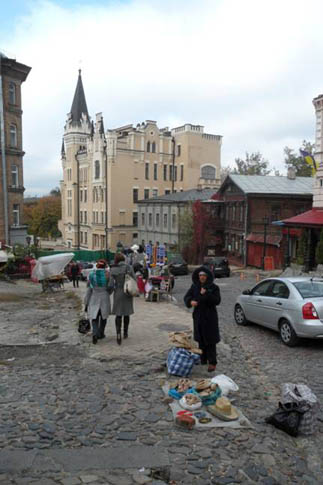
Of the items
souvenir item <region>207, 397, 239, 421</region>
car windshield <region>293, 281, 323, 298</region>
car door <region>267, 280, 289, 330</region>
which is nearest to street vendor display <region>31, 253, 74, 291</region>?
car door <region>267, 280, 289, 330</region>

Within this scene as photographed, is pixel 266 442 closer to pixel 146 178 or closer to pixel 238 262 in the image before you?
pixel 238 262

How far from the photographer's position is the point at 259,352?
9125 mm

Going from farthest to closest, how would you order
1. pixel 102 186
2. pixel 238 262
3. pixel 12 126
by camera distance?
pixel 102 186 → pixel 238 262 → pixel 12 126

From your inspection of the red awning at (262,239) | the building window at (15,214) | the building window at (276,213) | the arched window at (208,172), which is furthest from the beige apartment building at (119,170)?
the building window at (276,213)

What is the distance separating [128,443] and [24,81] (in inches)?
1401

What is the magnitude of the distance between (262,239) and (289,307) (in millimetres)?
24813

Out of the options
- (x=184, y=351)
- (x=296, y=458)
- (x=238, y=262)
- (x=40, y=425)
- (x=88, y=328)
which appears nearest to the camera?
(x=296, y=458)

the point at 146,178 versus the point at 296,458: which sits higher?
the point at 146,178

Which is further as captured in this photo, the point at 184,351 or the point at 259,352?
the point at 259,352

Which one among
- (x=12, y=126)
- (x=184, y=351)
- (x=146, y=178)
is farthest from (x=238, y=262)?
(x=184, y=351)

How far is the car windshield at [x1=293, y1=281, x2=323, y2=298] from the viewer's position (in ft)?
30.5

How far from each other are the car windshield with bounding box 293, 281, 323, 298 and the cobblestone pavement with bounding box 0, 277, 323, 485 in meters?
1.38

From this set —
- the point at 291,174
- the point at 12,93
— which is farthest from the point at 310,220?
the point at 12,93

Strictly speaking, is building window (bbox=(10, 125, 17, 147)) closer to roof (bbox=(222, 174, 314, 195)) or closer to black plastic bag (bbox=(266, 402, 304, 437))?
roof (bbox=(222, 174, 314, 195))
